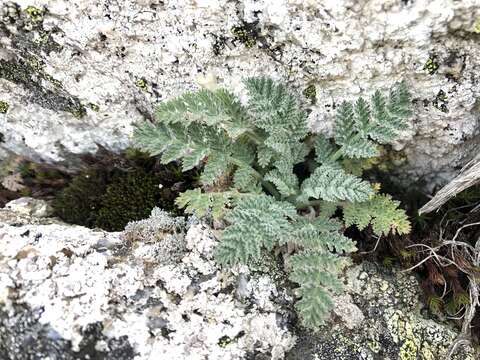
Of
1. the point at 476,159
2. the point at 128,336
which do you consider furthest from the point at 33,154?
the point at 476,159

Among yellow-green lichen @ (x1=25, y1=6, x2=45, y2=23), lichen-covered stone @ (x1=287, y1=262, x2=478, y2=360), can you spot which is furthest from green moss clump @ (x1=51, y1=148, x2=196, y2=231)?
lichen-covered stone @ (x1=287, y1=262, x2=478, y2=360)

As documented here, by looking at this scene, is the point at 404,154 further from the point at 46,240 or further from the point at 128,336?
the point at 46,240

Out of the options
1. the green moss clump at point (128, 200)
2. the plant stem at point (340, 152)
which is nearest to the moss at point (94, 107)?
the green moss clump at point (128, 200)

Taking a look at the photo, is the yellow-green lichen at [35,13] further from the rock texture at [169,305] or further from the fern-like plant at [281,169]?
the rock texture at [169,305]

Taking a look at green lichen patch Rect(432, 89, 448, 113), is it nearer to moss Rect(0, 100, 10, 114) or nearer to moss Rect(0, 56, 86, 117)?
moss Rect(0, 56, 86, 117)

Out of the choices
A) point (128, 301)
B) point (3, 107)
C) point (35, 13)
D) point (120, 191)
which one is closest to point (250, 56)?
point (35, 13)

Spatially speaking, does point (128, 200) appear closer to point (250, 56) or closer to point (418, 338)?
point (250, 56)

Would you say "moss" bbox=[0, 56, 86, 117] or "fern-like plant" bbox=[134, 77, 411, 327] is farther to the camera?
"moss" bbox=[0, 56, 86, 117]
